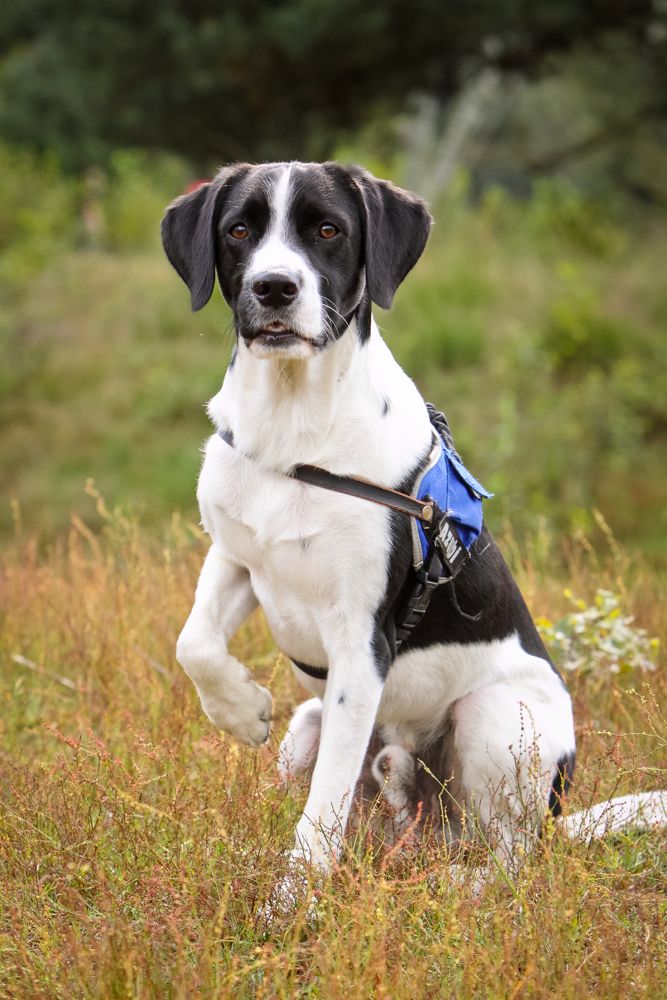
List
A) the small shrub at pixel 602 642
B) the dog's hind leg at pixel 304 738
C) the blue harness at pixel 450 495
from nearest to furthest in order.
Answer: the blue harness at pixel 450 495 < the dog's hind leg at pixel 304 738 < the small shrub at pixel 602 642

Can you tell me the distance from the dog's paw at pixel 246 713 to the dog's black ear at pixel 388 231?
3.42 feet

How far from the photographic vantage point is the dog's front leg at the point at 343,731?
2738 millimetres

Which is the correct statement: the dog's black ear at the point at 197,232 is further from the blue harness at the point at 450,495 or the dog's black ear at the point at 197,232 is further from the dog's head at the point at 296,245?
the blue harness at the point at 450,495

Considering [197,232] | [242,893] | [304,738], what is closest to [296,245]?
[197,232]

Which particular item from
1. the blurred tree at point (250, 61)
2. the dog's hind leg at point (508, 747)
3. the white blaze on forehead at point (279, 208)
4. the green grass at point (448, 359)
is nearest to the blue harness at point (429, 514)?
the dog's hind leg at point (508, 747)

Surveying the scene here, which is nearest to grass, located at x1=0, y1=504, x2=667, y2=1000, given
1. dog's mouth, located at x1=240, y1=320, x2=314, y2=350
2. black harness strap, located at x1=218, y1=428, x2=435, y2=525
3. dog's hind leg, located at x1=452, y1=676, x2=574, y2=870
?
dog's hind leg, located at x1=452, y1=676, x2=574, y2=870

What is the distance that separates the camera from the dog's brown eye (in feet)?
9.58

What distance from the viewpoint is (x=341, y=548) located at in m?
2.81

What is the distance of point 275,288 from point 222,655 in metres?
0.92

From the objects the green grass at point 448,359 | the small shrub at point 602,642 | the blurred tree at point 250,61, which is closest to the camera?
the small shrub at point 602,642

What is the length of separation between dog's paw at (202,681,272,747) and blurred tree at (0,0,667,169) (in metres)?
11.3

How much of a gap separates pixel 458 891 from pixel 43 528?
752 centimetres

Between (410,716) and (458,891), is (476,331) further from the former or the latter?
(458,891)

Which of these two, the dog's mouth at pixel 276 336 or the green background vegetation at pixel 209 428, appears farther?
the dog's mouth at pixel 276 336
